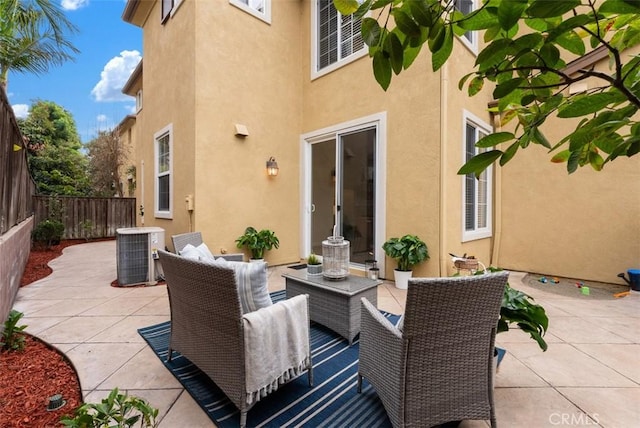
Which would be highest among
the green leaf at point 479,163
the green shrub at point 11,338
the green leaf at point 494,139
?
the green leaf at point 494,139

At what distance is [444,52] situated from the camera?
0.66 m

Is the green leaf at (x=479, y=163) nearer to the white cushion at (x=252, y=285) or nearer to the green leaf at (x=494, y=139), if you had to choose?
the green leaf at (x=494, y=139)

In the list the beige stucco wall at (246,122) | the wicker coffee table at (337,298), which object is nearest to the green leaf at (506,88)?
the wicker coffee table at (337,298)

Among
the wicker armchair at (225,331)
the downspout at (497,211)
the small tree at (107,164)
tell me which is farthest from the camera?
the small tree at (107,164)

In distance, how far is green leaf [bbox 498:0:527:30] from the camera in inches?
18.9

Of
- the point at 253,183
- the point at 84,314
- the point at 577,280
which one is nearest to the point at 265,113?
the point at 253,183

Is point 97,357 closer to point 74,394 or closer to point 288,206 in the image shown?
point 74,394

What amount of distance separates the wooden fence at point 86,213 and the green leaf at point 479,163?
Answer: 11152 millimetres

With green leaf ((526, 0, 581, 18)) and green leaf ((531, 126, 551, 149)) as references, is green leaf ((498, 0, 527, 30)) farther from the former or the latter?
green leaf ((531, 126, 551, 149))

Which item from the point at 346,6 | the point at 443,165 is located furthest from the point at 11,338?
the point at 443,165

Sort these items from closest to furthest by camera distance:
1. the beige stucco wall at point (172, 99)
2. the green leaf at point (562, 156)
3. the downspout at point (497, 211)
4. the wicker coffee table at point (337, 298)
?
the green leaf at point (562, 156) < the wicker coffee table at point (337, 298) < the beige stucco wall at point (172, 99) < the downspout at point (497, 211)

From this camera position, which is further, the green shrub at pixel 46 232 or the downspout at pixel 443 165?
the green shrub at pixel 46 232

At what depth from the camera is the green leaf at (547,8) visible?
456mm

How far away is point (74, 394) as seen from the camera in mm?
1955
